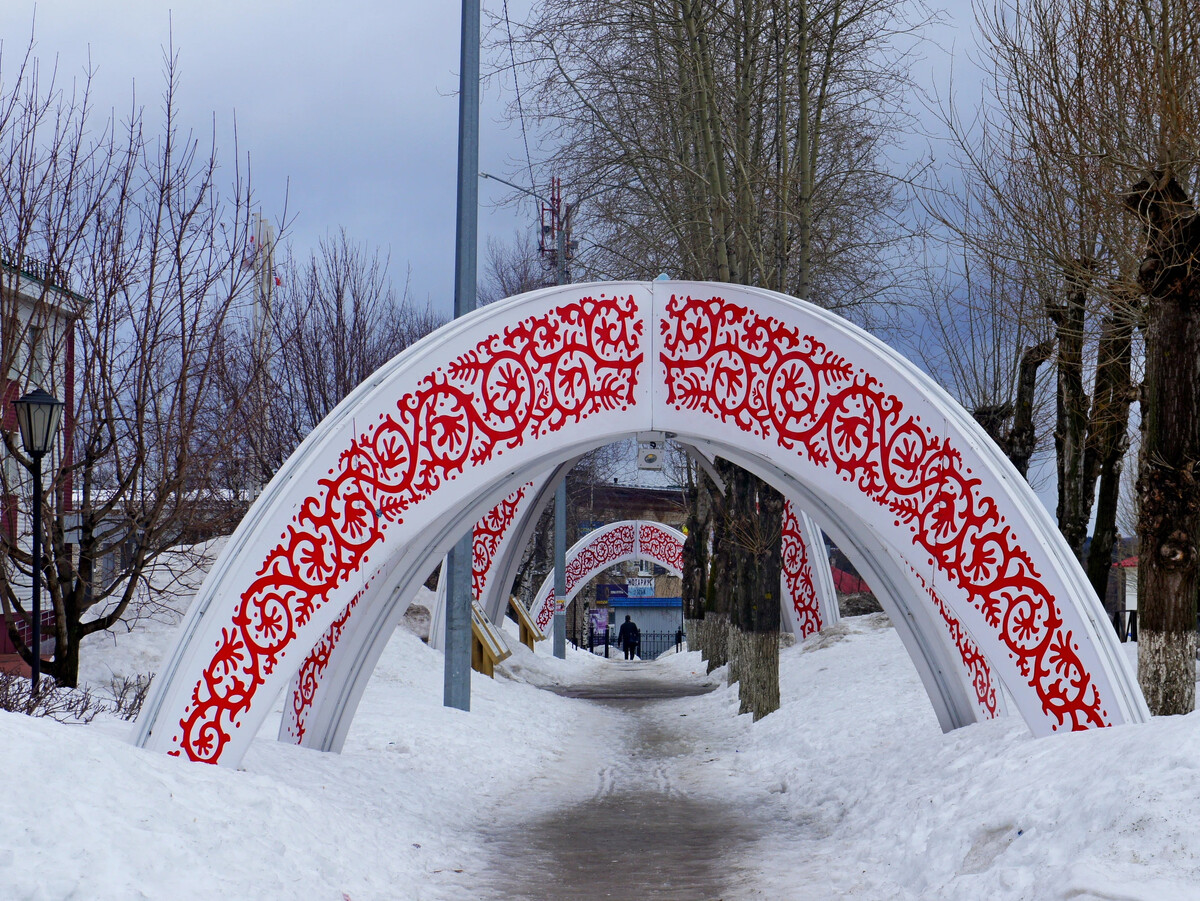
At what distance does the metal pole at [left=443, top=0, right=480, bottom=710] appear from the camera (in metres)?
13.4

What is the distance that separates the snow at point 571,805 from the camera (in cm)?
511

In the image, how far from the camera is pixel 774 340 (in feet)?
29.0

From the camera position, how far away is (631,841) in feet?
27.6

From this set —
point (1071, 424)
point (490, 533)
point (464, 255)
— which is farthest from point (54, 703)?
point (490, 533)

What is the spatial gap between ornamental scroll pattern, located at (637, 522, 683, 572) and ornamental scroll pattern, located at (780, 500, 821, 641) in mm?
19258

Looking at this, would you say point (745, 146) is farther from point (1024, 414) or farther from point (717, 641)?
point (717, 641)

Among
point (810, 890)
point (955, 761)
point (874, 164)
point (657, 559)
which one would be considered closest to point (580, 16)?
point (874, 164)

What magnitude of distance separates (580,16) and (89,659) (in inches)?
406

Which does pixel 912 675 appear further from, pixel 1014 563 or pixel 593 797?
pixel 1014 563

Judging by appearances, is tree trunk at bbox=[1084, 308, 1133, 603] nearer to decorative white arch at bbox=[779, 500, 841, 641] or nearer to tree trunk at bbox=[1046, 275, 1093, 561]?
tree trunk at bbox=[1046, 275, 1093, 561]

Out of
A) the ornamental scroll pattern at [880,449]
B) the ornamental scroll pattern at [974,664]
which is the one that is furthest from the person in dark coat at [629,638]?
the ornamental scroll pattern at [880,449]

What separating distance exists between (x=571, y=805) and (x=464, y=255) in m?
6.71

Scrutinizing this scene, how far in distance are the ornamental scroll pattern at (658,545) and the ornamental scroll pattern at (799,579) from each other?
19.3m

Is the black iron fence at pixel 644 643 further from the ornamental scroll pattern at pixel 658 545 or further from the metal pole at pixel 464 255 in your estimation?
the metal pole at pixel 464 255
